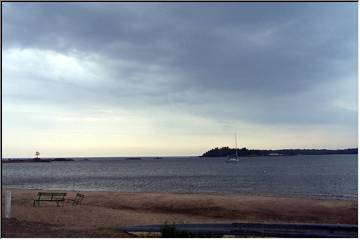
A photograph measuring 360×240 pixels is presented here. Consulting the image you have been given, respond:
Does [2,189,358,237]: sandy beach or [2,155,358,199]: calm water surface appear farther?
[2,155,358,199]: calm water surface

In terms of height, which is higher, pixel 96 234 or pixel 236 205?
pixel 96 234

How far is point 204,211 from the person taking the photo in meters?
24.1

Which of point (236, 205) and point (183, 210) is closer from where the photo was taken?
point (183, 210)

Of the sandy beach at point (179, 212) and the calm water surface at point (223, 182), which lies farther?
the calm water surface at point (223, 182)

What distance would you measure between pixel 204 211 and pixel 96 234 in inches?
551

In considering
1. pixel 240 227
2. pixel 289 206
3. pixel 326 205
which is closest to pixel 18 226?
pixel 240 227

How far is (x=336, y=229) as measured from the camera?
12062mm

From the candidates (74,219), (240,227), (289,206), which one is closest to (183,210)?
(289,206)

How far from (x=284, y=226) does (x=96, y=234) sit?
5.57 meters

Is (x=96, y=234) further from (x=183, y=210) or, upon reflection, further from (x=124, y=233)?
(x=183, y=210)

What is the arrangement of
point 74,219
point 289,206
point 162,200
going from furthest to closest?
point 162,200, point 289,206, point 74,219

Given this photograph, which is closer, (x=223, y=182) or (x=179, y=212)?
(x=179, y=212)

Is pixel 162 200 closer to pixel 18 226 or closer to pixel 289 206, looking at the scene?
pixel 289 206

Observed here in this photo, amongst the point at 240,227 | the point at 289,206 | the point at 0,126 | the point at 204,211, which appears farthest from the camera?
the point at 289,206
